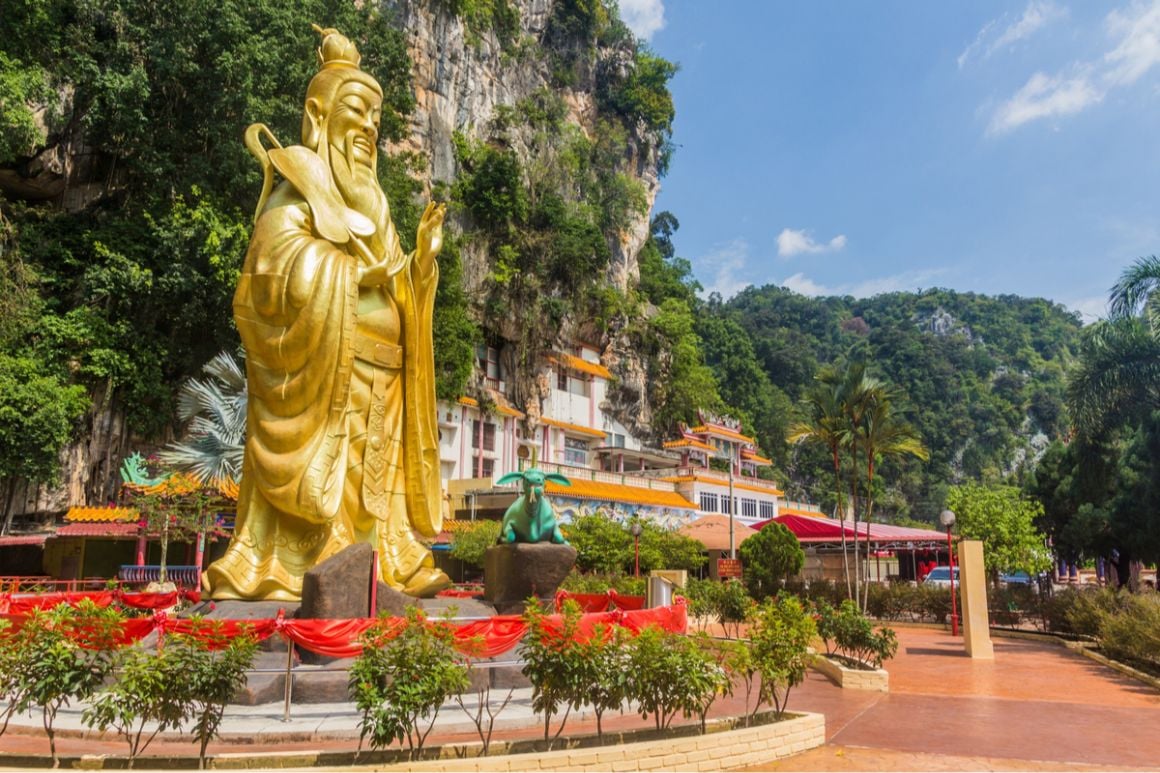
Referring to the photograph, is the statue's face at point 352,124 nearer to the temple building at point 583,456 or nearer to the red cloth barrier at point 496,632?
the red cloth barrier at point 496,632

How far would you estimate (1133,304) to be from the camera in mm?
17625

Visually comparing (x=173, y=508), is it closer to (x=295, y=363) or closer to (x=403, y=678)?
(x=295, y=363)

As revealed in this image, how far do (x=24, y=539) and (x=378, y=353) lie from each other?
49.0ft

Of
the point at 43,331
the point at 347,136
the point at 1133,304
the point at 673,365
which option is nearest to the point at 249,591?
the point at 347,136

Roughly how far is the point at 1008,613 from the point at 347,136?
17.5 metres

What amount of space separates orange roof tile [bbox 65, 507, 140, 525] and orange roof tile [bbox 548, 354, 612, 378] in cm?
2212

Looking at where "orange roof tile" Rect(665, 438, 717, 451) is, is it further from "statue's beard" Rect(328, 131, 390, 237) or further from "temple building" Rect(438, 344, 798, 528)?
"statue's beard" Rect(328, 131, 390, 237)

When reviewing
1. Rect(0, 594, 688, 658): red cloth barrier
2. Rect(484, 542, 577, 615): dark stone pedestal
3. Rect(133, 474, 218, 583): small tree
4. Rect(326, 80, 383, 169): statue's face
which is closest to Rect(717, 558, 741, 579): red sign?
Rect(133, 474, 218, 583): small tree

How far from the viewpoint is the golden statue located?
9.31 m

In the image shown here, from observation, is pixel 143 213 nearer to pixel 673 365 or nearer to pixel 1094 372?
pixel 1094 372

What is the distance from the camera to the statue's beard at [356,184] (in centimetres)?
1062

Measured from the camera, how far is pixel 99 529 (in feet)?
65.0

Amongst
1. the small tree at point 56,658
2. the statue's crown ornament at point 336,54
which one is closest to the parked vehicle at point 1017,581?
the statue's crown ornament at point 336,54

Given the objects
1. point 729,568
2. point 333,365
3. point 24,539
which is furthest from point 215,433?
point 729,568
